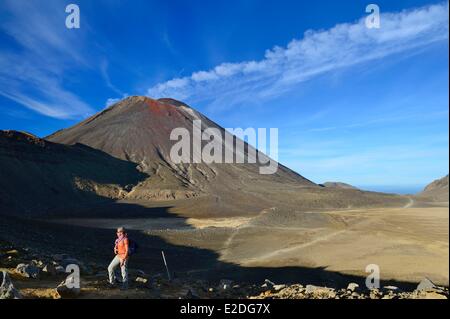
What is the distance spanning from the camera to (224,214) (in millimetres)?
56938

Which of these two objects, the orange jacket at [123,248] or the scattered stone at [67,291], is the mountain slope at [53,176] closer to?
the orange jacket at [123,248]

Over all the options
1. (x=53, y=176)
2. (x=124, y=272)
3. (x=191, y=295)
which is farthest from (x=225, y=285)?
(x=53, y=176)

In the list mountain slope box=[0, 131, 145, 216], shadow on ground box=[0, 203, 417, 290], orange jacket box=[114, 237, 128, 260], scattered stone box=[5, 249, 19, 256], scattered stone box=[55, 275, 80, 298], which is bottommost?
shadow on ground box=[0, 203, 417, 290]

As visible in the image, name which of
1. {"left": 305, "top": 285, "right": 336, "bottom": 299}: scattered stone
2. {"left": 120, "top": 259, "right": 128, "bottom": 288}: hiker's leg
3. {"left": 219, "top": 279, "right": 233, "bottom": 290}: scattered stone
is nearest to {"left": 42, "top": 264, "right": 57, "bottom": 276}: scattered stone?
{"left": 120, "top": 259, "right": 128, "bottom": 288}: hiker's leg

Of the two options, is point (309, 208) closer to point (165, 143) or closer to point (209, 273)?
point (209, 273)

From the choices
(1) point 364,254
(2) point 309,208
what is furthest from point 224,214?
(1) point 364,254

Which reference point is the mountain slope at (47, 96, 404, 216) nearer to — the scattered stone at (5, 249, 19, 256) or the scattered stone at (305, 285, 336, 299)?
Result: the scattered stone at (5, 249, 19, 256)

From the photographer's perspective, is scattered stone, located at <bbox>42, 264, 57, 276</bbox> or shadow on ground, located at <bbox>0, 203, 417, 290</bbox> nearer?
scattered stone, located at <bbox>42, 264, 57, 276</bbox>

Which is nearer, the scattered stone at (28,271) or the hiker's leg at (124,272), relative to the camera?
the hiker's leg at (124,272)

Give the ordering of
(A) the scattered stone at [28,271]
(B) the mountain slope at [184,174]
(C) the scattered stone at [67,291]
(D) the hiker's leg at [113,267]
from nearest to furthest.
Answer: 1. (C) the scattered stone at [67,291]
2. (D) the hiker's leg at [113,267]
3. (A) the scattered stone at [28,271]
4. (B) the mountain slope at [184,174]

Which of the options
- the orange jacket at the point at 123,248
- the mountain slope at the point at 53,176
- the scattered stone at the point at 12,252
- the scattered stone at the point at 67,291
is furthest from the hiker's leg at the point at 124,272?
the mountain slope at the point at 53,176

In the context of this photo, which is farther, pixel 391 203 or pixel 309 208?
pixel 391 203

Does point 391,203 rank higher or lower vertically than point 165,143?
lower
